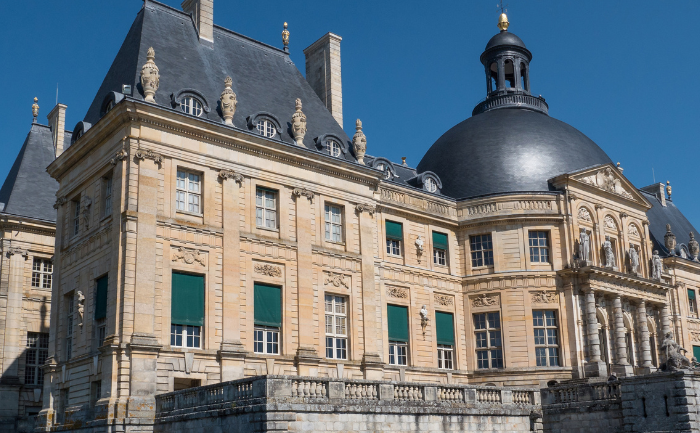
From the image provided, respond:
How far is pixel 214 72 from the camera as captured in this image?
102ft

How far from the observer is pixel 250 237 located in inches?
1089

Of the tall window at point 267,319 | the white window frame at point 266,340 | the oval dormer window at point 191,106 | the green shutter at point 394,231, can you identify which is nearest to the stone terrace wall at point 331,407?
the white window frame at point 266,340

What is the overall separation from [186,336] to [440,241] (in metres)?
13.8

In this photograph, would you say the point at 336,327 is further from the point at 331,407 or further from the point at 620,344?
the point at 620,344

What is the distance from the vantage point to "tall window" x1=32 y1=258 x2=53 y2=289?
121ft

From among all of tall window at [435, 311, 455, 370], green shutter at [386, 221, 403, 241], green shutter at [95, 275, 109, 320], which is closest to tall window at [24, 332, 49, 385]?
green shutter at [95, 275, 109, 320]

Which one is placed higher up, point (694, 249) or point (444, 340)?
point (694, 249)

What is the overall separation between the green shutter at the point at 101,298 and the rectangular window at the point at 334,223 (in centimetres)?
824

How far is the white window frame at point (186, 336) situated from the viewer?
25.2 m

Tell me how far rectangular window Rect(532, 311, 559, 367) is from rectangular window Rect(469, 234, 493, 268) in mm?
3037

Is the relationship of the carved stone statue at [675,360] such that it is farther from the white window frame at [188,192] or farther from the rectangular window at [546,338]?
the white window frame at [188,192]

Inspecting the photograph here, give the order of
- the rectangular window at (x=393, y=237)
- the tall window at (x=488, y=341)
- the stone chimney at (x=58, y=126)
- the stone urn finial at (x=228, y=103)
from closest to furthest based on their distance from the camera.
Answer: the stone urn finial at (x=228, y=103)
the rectangular window at (x=393, y=237)
the tall window at (x=488, y=341)
the stone chimney at (x=58, y=126)

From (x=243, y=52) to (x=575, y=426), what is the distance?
19201mm

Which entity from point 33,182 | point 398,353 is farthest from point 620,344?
point 33,182
